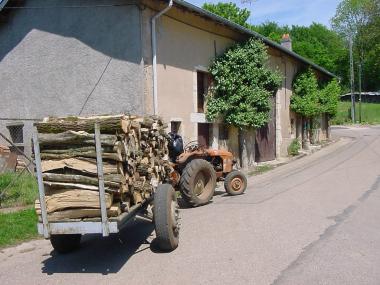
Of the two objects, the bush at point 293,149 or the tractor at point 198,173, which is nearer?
the tractor at point 198,173

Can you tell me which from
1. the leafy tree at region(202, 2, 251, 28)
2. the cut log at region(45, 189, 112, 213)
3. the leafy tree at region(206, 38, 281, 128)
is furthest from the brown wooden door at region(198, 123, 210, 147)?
the leafy tree at region(202, 2, 251, 28)

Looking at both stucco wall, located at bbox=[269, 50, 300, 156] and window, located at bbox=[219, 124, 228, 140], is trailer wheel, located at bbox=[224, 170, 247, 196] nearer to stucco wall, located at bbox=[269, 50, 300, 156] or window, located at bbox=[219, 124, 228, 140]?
window, located at bbox=[219, 124, 228, 140]

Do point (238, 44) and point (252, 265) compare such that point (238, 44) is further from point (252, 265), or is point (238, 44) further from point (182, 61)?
point (252, 265)

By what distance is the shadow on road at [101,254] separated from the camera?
19.7ft

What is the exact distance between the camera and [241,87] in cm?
1619

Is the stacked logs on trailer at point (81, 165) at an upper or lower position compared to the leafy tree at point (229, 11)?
lower

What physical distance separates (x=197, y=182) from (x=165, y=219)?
11.8 feet

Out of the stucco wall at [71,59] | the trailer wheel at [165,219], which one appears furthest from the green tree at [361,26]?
the trailer wheel at [165,219]

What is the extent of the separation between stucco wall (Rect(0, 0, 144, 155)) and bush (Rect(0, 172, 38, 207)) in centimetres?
266

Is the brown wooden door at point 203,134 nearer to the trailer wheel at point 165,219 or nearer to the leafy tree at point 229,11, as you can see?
the trailer wheel at point 165,219

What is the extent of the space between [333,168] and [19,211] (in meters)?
11.3

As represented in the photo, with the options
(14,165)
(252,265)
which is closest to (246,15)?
(14,165)

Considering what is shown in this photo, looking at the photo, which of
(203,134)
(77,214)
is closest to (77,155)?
(77,214)

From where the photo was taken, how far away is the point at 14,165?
44.5 feet
